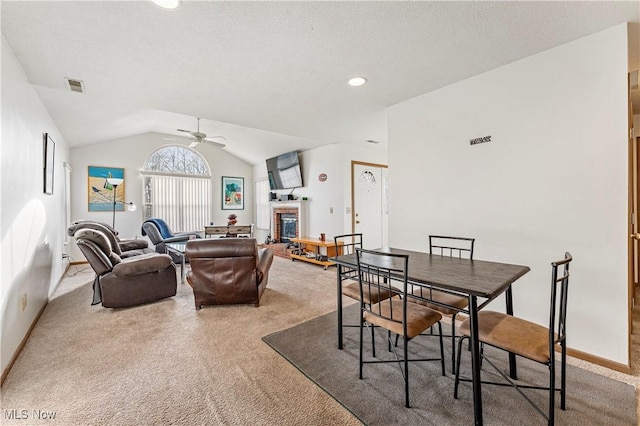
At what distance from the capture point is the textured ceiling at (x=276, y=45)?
1.82m

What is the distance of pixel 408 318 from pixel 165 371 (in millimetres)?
1783

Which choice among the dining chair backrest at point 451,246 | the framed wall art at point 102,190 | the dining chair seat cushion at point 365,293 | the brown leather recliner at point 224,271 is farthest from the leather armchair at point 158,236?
the dining chair backrest at point 451,246

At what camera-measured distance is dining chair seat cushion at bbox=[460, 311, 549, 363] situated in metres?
1.48

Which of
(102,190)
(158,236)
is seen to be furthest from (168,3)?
(102,190)

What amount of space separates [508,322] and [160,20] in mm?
2950

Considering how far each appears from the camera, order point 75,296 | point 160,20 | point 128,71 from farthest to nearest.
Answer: point 75,296 → point 128,71 → point 160,20

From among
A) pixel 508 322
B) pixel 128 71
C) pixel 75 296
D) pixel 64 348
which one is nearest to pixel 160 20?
pixel 128 71

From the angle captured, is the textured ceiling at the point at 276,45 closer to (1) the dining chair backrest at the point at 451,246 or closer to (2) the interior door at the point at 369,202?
(1) the dining chair backrest at the point at 451,246

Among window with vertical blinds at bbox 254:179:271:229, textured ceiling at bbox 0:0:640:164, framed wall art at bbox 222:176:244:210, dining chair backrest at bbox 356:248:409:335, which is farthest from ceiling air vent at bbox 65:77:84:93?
window with vertical blinds at bbox 254:179:271:229

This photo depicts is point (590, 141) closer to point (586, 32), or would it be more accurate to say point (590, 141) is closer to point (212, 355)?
point (586, 32)

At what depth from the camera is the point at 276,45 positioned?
220 centimetres

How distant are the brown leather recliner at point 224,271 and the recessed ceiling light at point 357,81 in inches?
79.2

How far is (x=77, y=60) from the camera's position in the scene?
2.42 metres

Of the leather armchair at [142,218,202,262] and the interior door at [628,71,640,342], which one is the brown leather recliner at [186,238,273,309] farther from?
the interior door at [628,71,640,342]
